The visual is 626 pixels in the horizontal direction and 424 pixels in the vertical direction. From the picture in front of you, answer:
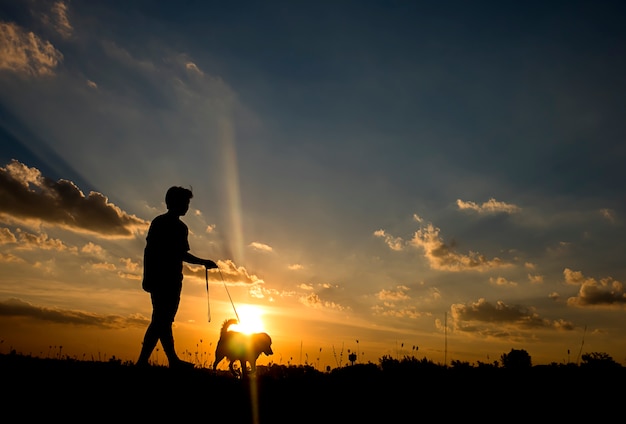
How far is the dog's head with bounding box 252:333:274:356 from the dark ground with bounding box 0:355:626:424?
6.62 m

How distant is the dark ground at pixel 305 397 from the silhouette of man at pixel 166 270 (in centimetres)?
49

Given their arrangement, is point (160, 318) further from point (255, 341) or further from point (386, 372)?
point (255, 341)

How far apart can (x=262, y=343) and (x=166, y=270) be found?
289 inches

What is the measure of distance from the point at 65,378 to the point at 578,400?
24.0 ft

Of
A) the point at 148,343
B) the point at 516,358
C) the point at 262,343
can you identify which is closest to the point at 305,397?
the point at 148,343

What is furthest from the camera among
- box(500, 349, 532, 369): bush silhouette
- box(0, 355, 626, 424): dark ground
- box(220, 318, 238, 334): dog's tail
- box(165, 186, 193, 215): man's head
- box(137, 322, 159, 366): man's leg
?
box(220, 318, 238, 334): dog's tail

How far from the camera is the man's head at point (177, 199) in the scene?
30.4 feet

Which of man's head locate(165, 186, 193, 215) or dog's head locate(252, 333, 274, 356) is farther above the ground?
man's head locate(165, 186, 193, 215)

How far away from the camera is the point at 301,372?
11070 millimetres

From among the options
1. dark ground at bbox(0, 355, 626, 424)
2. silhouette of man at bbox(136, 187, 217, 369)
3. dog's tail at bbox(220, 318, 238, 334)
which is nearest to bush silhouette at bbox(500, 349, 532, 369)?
dark ground at bbox(0, 355, 626, 424)

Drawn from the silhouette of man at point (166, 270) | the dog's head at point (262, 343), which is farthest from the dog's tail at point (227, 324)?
the silhouette of man at point (166, 270)

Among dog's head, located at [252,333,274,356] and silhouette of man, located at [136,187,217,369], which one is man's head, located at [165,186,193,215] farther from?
dog's head, located at [252,333,274,356]

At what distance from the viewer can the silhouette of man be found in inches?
353

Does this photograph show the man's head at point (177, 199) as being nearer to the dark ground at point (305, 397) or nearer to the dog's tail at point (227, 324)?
the dark ground at point (305, 397)
